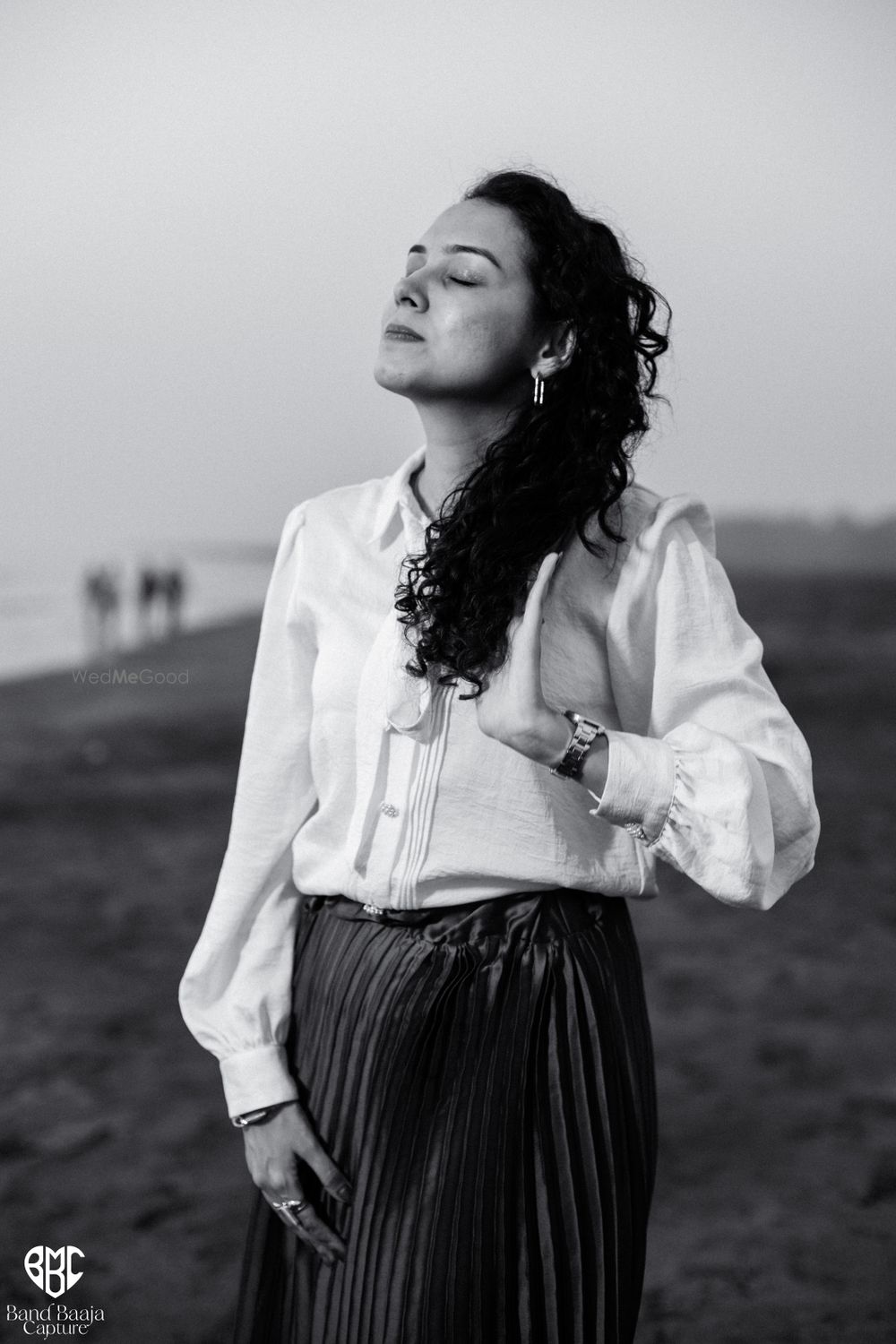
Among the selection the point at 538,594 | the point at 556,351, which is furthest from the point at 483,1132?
the point at 556,351

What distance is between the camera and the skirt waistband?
1216 millimetres

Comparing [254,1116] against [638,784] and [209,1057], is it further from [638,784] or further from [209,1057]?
[209,1057]

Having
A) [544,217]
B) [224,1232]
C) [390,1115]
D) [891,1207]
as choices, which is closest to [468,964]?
[390,1115]

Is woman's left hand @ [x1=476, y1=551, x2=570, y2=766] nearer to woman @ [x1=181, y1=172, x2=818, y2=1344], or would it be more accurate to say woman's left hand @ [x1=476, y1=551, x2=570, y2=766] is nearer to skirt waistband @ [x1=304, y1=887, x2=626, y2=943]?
woman @ [x1=181, y1=172, x2=818, y2=1344]

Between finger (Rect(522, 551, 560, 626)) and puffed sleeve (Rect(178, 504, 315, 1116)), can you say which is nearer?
finger (Rect(522, 551, 560, 626))

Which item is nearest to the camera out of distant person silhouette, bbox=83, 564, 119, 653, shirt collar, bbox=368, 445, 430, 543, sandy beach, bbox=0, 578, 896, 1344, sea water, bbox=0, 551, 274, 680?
shirt collar, bbox=368, 445, 430, 543

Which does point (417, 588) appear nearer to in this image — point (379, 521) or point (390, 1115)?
point (379, 521)

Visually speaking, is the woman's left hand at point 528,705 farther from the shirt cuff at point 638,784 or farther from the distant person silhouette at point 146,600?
the distant person silhouette at point 146,600

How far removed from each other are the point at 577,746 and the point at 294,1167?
54cm

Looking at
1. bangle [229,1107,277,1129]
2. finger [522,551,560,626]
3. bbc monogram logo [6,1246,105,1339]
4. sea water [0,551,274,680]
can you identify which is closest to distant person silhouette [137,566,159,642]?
sea water [0,551,274,680]

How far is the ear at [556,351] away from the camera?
126 cm

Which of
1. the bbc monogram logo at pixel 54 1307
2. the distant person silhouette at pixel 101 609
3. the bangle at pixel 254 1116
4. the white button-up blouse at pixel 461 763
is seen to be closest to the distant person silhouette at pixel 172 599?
the distant person silhouette at pixel 101 609

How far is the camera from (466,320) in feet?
4.03

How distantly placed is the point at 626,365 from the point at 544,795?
43 centimetres
